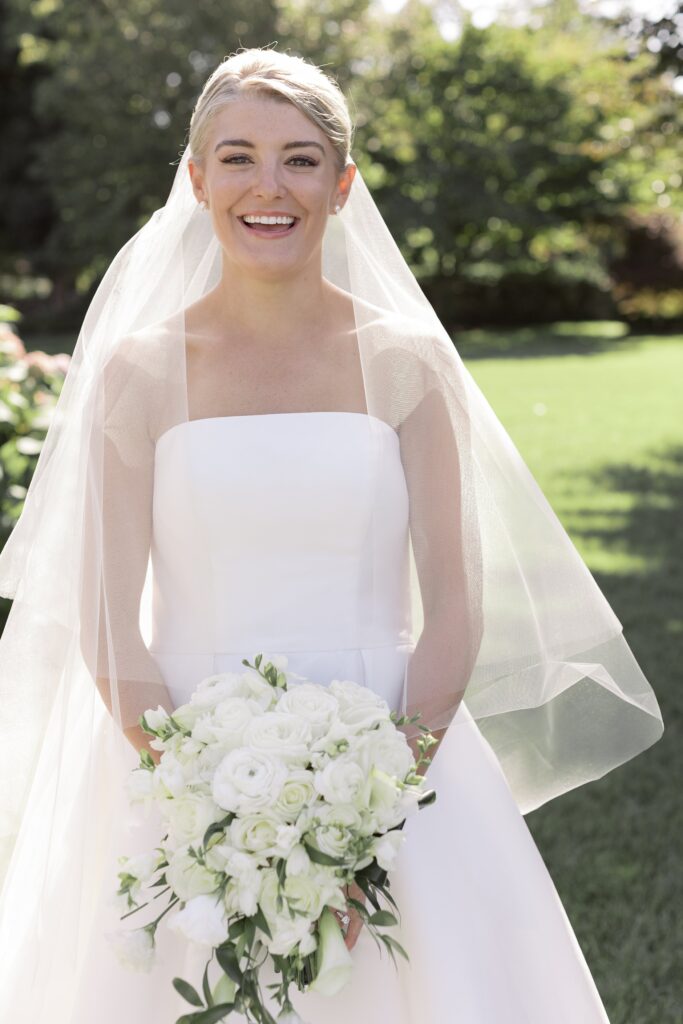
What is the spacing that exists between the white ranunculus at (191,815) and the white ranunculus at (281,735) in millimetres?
127

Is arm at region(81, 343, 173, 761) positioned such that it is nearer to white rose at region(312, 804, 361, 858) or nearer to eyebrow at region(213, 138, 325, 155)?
eyebrow at region(213, 138, 325, 155)

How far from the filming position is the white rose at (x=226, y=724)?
2.12 metres

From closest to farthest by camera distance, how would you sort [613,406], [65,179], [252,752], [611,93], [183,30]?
1. [252,752]
2. [611,93]
3. [613,406]
4. [183,30]
5. [65,179]

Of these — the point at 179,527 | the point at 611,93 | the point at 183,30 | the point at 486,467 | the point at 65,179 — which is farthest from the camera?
the point at 65,179

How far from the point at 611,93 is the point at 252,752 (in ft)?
45.1

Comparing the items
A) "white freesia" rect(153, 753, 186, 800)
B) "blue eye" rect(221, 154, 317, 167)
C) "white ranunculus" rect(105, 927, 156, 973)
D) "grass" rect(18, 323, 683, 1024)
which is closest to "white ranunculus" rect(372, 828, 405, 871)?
"white freesia" rect(153, 753, 186, 800)

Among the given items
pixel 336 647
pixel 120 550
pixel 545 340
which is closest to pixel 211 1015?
pixel 336 647

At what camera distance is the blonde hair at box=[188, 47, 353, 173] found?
101 inches

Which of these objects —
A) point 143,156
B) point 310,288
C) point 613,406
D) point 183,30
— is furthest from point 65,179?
point 310,288

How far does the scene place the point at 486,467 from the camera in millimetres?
2848

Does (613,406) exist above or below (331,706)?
below

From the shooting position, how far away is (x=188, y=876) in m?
2.09

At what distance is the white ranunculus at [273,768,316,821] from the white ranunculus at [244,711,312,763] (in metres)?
0.03

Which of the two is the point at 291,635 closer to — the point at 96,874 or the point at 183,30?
the point at 96,874
